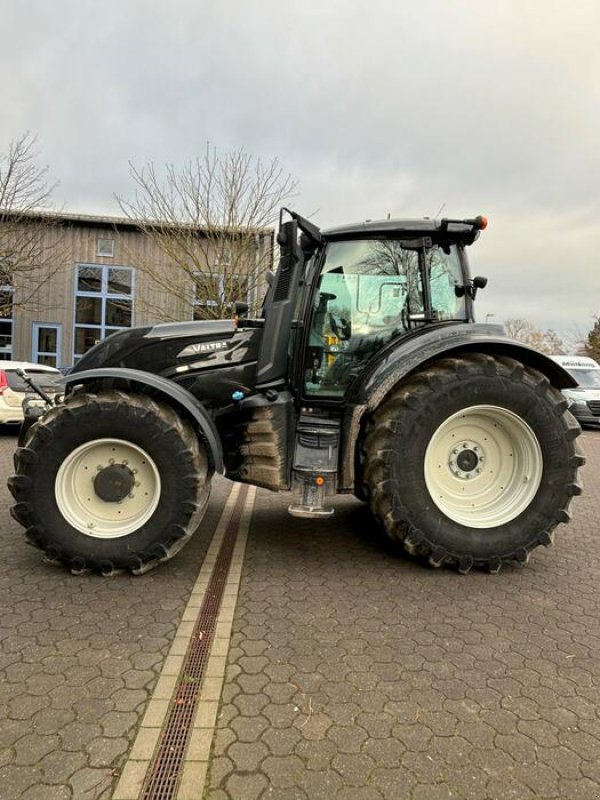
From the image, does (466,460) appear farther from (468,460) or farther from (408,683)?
(408,683)

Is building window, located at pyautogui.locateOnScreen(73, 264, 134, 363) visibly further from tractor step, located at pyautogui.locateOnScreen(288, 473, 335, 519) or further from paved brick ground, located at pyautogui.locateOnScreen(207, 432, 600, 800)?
paved brick ground, located at pyautogui.locateOnScreen(207, 432, 600, 800)

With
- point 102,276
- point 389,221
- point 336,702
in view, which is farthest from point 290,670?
point 102,276

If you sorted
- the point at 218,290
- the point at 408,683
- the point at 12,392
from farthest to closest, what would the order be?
1. the point at 218,290
2. the point at 12,392
3. the point at 408,683

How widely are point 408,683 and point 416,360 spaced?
2008mm

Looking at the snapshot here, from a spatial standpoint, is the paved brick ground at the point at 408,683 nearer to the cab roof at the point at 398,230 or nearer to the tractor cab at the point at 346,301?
the tractor cab at the point at 346,301

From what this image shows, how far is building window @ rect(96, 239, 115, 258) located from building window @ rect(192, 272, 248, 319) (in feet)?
23.0

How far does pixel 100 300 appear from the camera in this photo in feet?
71.4

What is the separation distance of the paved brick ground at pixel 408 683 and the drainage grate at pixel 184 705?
0.14 meters

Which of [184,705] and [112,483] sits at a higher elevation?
[112,483]

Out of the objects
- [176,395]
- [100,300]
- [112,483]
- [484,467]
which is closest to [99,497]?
[112,483]

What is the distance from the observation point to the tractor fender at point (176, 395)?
11.6ft

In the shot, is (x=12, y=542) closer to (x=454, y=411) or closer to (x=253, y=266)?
(x=454, y=411)

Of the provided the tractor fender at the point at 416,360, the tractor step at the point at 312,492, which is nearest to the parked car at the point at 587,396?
the tractor fender at the point at 416,360

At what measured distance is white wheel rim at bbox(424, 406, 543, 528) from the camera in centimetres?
375
